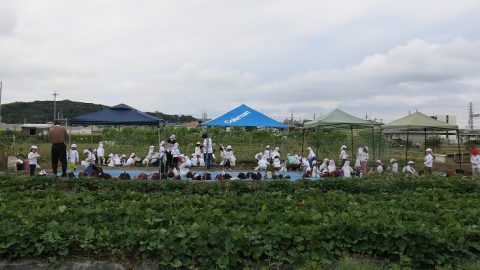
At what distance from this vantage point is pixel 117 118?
1458cm

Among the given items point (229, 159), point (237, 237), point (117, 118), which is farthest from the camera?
point (229, 159)

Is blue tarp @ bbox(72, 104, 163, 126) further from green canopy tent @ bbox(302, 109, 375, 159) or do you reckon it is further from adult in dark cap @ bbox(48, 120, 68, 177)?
green canopy tent @ bbox(302, 109, 375, 159)

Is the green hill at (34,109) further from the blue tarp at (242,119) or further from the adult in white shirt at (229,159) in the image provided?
the blue tarp at (242,119)

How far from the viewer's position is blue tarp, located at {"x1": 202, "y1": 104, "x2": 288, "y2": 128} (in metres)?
15.0

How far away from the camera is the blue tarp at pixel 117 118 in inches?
569

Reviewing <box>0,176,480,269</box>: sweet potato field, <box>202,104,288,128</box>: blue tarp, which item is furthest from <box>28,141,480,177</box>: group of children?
<box>0,176,480,269</box>: sweet potato field

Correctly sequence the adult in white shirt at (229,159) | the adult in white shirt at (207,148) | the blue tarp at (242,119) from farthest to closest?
the adult in white shirt at (229,159)
the adult in white shirt at (207,148)
the blue tarp at (242,119)

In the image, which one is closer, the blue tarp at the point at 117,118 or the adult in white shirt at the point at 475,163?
the blue tarp at the point at 117,118

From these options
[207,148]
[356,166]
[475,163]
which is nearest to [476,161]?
[475,163]

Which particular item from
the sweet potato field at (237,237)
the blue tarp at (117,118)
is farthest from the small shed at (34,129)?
the sweet potato field at (237,237)

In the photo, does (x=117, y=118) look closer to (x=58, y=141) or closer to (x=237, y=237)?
(x=58, y=141)

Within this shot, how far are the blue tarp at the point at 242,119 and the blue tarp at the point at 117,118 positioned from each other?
6.47 feet

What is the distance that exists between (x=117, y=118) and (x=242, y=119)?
414cm

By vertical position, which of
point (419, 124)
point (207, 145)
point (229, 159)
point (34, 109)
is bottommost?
point (229, 159)
